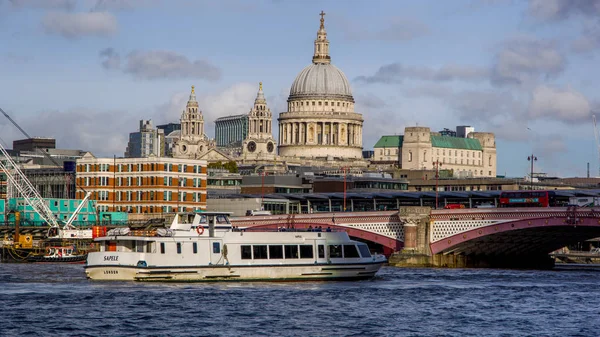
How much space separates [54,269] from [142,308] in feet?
130

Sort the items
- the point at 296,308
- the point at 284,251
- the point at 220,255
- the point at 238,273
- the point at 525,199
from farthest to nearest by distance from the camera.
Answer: the point at 525,199 < the point at 284,251 < the point at 238,273 < the point at 220,255 < the point at 296,308

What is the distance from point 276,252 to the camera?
3883 inches

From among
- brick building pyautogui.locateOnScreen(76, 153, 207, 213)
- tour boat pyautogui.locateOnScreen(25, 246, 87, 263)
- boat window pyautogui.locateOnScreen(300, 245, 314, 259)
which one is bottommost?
tour boat pyautogui.locateOnScreen(25, 246, 87, 263)

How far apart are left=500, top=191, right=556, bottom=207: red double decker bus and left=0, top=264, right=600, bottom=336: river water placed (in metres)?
38.9

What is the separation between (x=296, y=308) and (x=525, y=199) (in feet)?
230

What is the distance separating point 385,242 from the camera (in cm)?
14175

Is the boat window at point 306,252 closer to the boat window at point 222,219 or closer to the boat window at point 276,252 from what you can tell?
the boat window at point 276,252

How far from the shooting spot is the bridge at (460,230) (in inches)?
Result: 5138

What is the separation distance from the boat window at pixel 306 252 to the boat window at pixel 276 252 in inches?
60.8

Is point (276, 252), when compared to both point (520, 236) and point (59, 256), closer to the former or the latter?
point (59, 256)

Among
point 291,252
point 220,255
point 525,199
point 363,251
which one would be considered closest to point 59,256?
point 220,255

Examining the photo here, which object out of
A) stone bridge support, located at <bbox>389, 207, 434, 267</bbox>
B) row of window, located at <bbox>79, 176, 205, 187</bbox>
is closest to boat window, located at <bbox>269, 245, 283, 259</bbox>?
stone bridge support, located at <bbox>389, 207, 434, 267</bbox>

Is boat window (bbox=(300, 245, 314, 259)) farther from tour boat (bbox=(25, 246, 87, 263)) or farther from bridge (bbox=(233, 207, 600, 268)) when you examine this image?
tour boat (bbox=(25, 246, 87, 263))

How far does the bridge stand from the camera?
5138 inches
